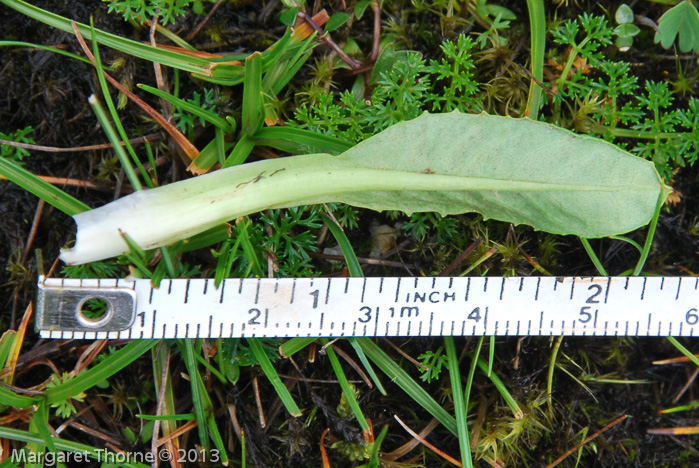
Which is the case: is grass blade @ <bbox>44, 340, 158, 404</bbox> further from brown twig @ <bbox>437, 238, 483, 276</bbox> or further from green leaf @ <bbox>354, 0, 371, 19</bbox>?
green leaf @ <bbox>354, 0, 371, 19</bbox>

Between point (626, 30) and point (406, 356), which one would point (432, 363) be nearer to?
point (406, 356)

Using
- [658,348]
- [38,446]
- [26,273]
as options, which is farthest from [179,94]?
[658,348]

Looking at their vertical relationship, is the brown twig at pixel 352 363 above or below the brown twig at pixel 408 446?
above

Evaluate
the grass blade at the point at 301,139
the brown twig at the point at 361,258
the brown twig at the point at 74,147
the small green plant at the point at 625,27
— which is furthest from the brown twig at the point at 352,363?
the small green plant at the point at 625,27

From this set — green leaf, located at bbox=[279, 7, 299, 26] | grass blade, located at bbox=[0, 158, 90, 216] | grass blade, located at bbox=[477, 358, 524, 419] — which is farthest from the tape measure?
green leaf, located at bbox=[279, 7, 299, 26]

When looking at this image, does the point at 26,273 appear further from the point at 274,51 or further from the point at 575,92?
the point at 575,92

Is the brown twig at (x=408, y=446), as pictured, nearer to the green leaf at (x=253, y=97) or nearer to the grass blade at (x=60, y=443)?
the grass blade at (x=60, y=443)
